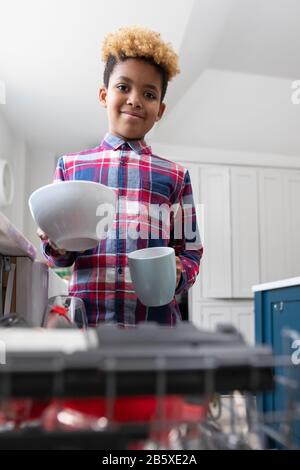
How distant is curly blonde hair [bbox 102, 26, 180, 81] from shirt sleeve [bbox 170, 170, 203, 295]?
20 centimetres

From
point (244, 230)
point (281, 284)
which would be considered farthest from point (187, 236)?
point (244, 230)

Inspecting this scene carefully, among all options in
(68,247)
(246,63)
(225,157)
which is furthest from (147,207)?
(225,157)

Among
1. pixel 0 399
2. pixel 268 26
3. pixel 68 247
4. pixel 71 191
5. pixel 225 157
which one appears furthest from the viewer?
pixel 225 157

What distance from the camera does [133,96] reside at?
71 centimetres

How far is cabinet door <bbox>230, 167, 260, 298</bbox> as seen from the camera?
3.46 m

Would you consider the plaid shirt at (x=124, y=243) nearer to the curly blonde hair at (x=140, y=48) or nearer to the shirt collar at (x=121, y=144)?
the shirt collar at (x=121, y=144)

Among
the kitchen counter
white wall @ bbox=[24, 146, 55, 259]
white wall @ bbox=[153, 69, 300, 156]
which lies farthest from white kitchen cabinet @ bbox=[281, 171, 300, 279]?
white wall @ bbox=[24, 146, 55, 259]

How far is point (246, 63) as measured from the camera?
304cm

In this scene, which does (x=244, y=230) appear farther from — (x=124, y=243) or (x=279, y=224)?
(x=124, y=243)

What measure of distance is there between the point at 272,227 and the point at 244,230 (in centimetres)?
27

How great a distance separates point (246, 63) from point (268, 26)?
484 mm

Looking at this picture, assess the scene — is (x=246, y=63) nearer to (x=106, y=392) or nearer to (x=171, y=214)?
(x=171, y=214)

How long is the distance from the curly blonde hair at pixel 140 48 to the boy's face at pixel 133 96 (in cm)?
2

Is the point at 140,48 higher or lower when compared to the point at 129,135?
higher
